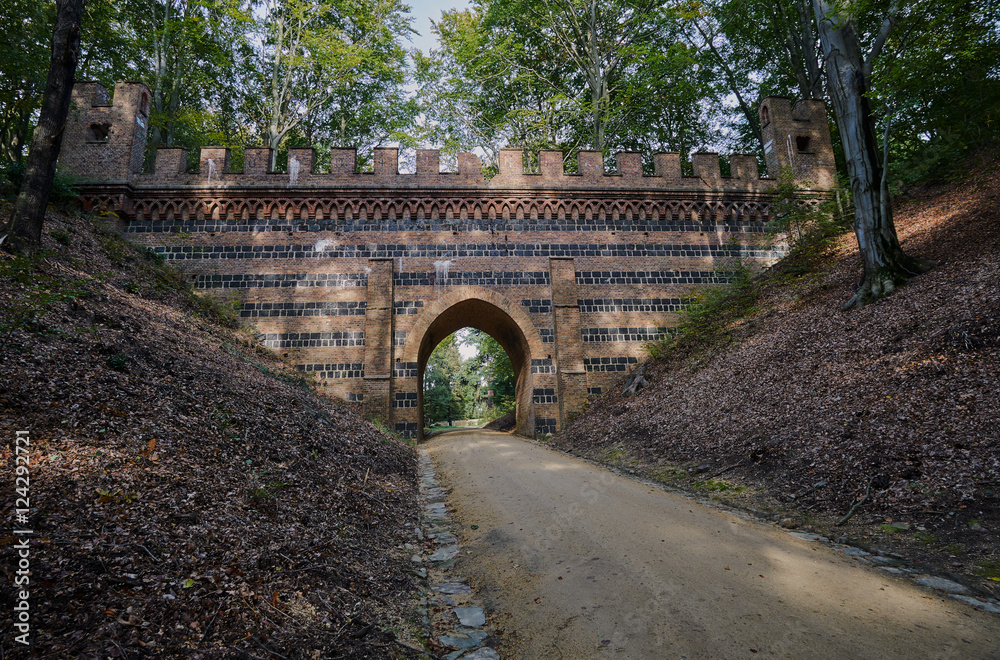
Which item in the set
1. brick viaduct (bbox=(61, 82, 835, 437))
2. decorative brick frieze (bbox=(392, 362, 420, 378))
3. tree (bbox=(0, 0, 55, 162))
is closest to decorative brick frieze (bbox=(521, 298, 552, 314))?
brick viaduct (bbox=(61, 82, 835, 437))

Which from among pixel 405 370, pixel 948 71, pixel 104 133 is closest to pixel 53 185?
pixel 104 133

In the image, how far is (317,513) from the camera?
4.30 meters

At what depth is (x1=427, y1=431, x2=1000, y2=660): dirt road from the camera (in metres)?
2.71

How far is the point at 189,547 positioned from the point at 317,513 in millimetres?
1448

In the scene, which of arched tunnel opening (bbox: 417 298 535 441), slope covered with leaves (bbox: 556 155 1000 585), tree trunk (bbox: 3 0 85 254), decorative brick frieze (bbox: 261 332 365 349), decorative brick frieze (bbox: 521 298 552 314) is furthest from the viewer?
decorative brick frieze (bbox: 521 298 552 314)

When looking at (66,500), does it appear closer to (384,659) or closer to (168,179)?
(384,659)

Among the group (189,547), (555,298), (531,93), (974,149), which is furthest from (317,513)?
(531,93)

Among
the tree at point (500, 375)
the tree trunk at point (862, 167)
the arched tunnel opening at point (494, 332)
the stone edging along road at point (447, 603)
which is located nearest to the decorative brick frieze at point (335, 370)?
the arched tunnel opening at point (494, 332)

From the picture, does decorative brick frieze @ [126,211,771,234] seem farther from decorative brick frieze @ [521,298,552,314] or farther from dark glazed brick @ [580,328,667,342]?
dark glazed brick @ [580,328,667,342]

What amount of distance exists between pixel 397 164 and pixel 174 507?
13.7m

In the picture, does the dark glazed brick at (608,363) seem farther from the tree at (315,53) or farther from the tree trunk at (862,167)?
the tree at (315,53)

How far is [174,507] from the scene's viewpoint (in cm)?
324

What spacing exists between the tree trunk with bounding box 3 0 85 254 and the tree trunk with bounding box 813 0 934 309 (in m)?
12.9

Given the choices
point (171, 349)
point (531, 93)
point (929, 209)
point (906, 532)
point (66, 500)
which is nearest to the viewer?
point (66, 500)
